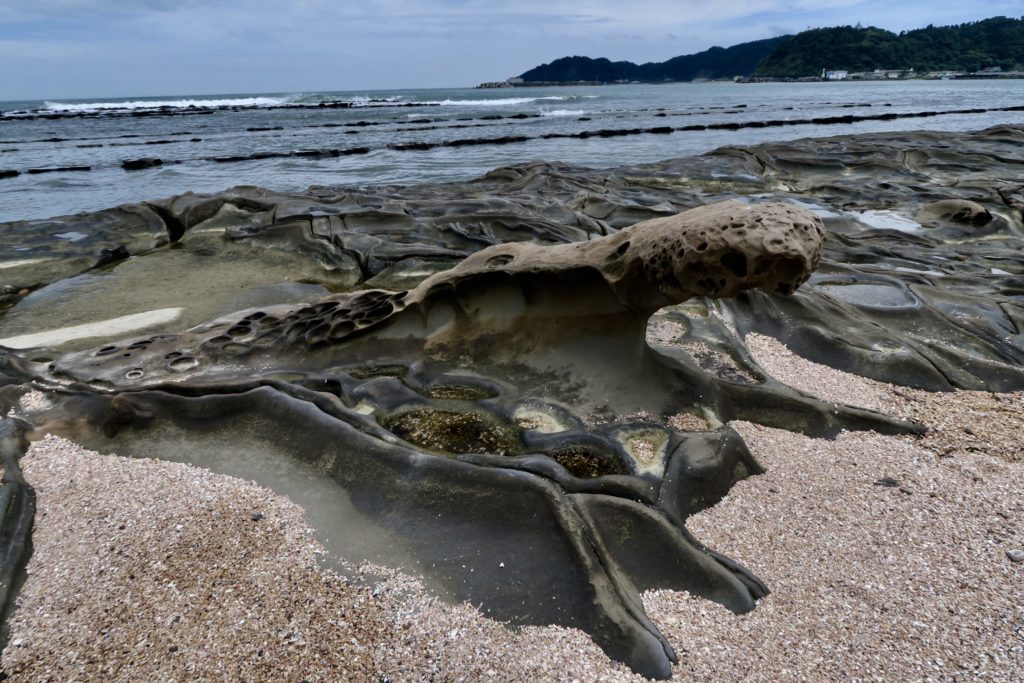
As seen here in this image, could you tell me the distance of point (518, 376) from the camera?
12.3 feet

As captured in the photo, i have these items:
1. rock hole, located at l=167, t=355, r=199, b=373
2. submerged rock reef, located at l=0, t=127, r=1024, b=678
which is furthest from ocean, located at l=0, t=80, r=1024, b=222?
rock hole, located at l=167, t=355, r=199, b=373

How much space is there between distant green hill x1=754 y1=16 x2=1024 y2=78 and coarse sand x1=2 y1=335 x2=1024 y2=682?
12248cm

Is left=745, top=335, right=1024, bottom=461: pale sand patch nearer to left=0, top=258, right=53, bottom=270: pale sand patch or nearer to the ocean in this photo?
left=0, top=258, right=53, bottom=270: pale sand patch

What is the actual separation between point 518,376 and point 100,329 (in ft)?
11.8

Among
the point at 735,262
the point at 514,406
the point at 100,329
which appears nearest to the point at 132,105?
the point at 100,329

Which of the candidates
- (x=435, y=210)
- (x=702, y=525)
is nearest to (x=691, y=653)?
(x=702, y=525)

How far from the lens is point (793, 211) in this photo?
115 inches

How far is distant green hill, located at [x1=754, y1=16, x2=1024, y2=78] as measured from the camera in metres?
99.5

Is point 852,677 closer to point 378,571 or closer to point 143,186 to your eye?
point 378,571

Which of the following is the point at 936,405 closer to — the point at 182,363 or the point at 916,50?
the point at 182,363

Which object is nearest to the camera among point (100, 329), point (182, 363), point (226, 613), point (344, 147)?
point (226, 613)

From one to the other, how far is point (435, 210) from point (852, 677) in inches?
286

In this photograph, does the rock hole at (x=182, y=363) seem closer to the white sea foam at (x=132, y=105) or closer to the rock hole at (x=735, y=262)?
the rock hole at (x=735, y=262)

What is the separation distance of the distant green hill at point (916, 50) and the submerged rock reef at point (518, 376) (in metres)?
119
